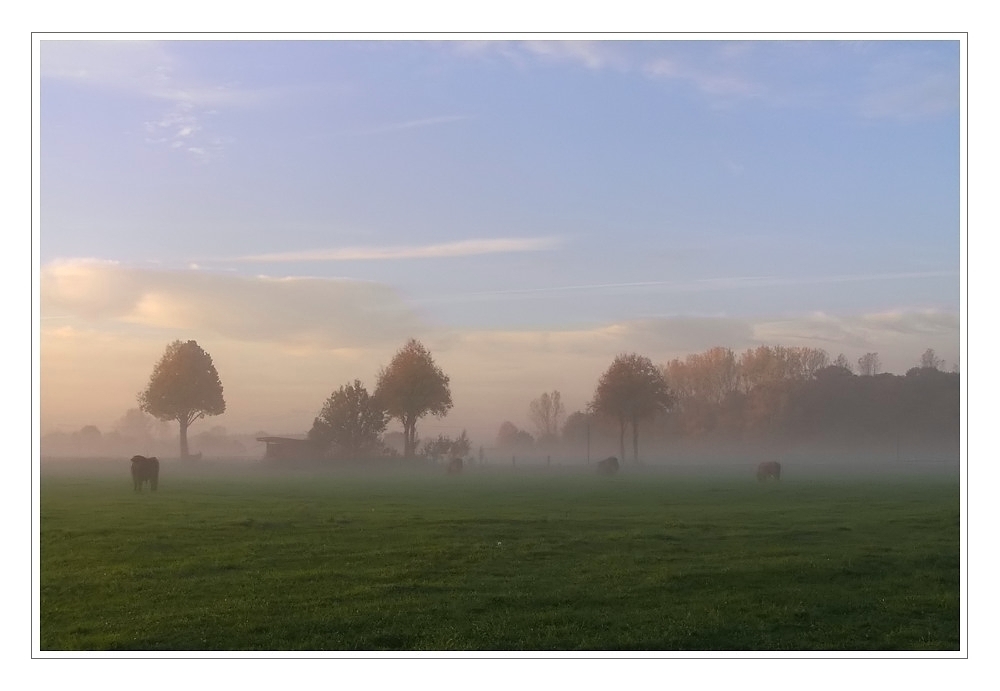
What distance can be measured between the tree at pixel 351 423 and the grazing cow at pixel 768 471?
13.6 meters

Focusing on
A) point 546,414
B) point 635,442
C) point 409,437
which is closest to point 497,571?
point 546,414

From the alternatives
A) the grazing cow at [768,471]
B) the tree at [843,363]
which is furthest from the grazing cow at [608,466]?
the tree at [843,363]

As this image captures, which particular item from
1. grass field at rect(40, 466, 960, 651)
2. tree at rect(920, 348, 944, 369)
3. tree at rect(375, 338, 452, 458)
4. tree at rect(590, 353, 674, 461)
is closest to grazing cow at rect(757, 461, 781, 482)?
grass field at rect(40, 466, 960, 651)

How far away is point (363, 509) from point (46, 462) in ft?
29.3

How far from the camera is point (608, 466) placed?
3152 cm

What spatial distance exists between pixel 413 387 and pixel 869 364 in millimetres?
14602

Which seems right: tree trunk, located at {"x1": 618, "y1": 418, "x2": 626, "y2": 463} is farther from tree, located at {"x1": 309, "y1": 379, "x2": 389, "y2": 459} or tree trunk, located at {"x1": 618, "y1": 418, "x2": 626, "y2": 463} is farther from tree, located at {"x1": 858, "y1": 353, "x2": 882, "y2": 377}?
tree, located at {"x1": 309, "y1": 379, "x2": 389, "y2": 459}

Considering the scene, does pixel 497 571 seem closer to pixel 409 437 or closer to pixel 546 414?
pixel 546 414

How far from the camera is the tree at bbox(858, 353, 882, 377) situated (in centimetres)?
2696

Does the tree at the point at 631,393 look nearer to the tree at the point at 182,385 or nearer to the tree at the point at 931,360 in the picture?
the tree at the point at 931,360

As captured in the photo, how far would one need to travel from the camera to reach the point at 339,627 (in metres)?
18.4

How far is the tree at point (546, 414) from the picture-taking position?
28244 millimetres

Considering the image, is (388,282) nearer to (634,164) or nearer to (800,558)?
(634,164)

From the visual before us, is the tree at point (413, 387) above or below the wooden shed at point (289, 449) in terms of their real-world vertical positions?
above
